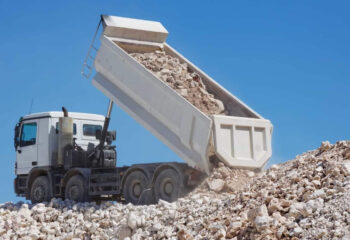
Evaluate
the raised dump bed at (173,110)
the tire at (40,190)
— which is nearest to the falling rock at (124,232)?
the raised dump bed at (173,110)

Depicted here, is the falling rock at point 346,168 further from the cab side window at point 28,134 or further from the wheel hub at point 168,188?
the cab side window at point 28,134

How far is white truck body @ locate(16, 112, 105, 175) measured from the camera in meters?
15.1

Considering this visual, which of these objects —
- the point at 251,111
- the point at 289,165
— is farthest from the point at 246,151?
the point at 289,165

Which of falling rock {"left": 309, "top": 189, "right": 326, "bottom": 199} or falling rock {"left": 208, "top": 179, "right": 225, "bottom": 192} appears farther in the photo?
falling rock {"left": 208, "top": 179, "right": 225, "bottom": 192}

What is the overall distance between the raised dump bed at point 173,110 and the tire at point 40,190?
3.10 meters

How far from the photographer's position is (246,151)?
12.1 metres

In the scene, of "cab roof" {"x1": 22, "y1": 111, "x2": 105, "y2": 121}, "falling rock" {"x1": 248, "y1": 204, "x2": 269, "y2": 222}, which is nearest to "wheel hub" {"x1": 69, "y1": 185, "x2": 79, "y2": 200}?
"cab roof" {"x1": 22, "y1": 111, "x2": 105, "y2": 121}

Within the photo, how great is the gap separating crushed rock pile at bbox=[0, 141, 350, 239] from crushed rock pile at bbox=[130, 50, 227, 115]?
147 centimetres

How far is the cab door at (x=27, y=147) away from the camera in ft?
50.6

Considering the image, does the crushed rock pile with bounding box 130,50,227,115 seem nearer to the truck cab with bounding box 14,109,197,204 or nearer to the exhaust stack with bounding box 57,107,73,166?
the truck cab with bounding box 14,109,197,204

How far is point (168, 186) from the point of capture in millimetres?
12188

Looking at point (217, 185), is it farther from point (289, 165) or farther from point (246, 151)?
point (289, 165)

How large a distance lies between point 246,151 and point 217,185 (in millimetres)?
1093

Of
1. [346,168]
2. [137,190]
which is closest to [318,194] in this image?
[346,168]
